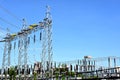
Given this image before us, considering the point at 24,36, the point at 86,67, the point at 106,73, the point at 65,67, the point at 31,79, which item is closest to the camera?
the point at 106,73

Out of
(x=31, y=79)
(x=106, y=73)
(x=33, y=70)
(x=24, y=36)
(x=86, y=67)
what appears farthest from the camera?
(x=86, y=67)

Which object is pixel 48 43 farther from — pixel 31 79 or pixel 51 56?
pixel 31 79

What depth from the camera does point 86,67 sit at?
60531 mm

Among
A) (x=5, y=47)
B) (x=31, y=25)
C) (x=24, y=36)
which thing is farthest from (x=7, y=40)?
(x=31, y=25)

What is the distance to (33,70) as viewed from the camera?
55906 millimetres

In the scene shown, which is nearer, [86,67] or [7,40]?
[7,40]

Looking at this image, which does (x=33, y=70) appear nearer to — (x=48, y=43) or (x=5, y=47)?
(x=5, y=47)

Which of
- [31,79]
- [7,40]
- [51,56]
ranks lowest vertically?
[31,79]

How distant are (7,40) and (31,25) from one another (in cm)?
948

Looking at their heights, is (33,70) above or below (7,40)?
below

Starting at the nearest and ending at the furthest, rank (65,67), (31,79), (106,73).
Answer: (106,73)
(31,79)
(65,67)

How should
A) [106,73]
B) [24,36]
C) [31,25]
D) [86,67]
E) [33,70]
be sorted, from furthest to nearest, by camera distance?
[86,67], [33,70], [24,36], [31,25], [106,73]

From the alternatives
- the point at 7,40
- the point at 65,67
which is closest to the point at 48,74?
the point at 7,40

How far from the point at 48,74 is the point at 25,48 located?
7744 mm
